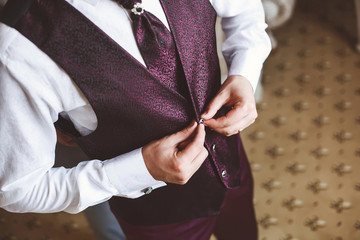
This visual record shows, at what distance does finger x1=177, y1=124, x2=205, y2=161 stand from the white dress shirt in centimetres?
10

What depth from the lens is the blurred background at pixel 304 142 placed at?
1790 millimetres

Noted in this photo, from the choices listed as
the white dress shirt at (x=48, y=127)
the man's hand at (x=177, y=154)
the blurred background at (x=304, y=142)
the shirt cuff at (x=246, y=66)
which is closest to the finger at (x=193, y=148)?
the man's hand at (x=177, y=154)

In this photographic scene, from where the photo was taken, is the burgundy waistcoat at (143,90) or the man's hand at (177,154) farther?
the man's hand at (177,154)

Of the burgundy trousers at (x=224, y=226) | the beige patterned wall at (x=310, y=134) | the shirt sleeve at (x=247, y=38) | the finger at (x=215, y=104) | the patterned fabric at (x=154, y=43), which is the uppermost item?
the patterned fabric at (x=154, y=43)

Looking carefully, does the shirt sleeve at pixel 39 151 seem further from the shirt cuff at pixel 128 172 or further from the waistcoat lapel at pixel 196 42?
the waistcoat lapel at pixel 196 42

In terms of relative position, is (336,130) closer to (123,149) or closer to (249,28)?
(249,28)

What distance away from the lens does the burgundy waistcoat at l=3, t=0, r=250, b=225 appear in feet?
2.02

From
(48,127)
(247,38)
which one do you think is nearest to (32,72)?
(48,127)

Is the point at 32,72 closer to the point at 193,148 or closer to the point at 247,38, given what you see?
the point at 193,148

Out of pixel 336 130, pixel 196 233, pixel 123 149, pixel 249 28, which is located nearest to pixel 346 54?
pixel 336 130

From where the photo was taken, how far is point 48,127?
67 centimetres

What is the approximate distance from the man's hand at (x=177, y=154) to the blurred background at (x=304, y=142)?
1.16 metres

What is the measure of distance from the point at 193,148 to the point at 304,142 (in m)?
1.50

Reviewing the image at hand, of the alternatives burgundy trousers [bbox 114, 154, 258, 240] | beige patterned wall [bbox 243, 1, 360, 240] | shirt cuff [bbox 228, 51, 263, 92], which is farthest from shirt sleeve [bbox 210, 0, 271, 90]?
beige patterned wall [bbox 243, 1, 360, 240]
